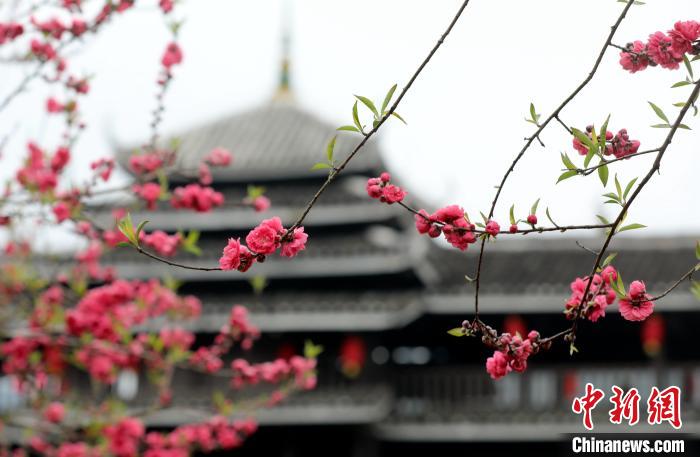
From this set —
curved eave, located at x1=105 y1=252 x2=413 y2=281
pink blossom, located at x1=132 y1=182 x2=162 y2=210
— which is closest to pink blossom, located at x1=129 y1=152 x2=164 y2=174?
pink blossom, located at x1=132 y1=182 x2=162 y2=210

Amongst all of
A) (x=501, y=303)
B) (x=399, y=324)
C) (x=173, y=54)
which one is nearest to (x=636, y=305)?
(x=173, y=54)

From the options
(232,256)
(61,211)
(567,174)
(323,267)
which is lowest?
(232,256)

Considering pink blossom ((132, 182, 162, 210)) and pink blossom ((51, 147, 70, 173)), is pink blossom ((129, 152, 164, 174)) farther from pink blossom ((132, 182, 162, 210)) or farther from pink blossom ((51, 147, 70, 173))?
pink blossom ((51, 147, 70, 173))

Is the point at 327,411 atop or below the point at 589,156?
atop

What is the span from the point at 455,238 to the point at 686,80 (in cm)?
68

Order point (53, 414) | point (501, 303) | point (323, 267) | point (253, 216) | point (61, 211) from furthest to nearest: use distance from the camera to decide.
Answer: point (253, 216), point (323, 267), point (501, 303), point (53, 414), point (61, 211)

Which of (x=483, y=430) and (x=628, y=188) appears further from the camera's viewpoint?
(x=483, y=430)

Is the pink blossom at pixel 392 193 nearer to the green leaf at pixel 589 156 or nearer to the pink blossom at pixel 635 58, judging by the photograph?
the green leaf at pixel 589 156

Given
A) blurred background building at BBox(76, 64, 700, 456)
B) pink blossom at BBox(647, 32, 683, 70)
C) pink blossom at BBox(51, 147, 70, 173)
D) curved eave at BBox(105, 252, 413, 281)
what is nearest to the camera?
pink blossom at BBox(647, 32, 683, 70)

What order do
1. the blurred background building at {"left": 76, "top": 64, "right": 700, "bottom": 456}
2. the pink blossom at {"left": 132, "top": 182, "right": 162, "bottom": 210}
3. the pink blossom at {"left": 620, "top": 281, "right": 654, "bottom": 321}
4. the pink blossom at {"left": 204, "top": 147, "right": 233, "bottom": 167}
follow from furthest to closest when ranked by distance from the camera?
the blurred background building at {"left": 76, "top": 64, "right": 700, "bottom": 456} < the pink blossom at {"left": 204, "top": 147, "right": 233, "bottom": 167} < the pink blossom at {"left": 132, "top": 182, "right": 162, "bottom": 210} < the pink blossom at {"left": 620, "top": 281, "right": 654, "bottom": 321}

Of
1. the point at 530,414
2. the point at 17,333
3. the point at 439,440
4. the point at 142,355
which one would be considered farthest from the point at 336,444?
the point at 17,333

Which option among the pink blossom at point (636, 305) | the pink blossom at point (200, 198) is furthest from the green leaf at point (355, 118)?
the pink blossom at point (200, 198)

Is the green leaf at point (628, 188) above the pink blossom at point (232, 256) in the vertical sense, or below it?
above

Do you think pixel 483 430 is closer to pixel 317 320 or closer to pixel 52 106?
pixel 317 320
